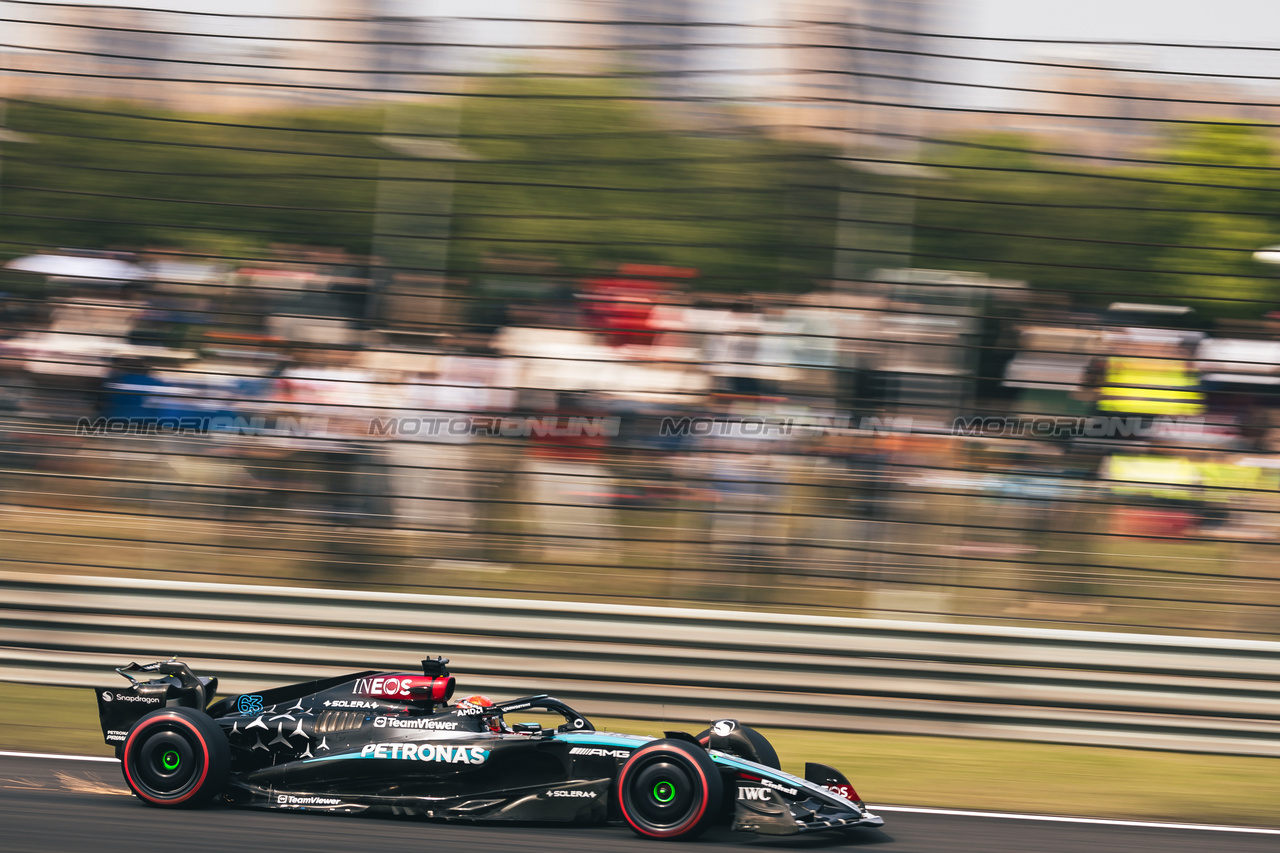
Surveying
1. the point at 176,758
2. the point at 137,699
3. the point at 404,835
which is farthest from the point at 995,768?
the point at 137,699

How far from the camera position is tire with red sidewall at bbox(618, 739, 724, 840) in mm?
4461

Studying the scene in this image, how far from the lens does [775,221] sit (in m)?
7.15

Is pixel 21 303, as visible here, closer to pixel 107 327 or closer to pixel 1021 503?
pixel 107 327

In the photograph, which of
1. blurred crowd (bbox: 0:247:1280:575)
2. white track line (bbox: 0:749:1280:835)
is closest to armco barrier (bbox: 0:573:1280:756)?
blurred crowd (bbox: 0:247:1280:575)

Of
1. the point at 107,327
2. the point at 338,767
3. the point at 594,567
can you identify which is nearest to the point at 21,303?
the point at 107,327

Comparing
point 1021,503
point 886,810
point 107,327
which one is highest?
point 107,327

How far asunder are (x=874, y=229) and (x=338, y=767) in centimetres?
388

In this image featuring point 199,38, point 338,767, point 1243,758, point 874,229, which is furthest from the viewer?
point 199,38
